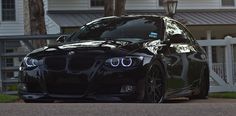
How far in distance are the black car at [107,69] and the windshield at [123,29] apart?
0.05ft

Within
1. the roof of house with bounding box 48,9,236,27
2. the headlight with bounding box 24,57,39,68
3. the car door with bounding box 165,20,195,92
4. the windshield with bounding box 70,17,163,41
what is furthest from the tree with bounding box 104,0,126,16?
the roof of house with bounding box 48,9,236,27

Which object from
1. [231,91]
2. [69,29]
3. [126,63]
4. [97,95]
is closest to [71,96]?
[97,95]

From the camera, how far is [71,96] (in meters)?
8.34

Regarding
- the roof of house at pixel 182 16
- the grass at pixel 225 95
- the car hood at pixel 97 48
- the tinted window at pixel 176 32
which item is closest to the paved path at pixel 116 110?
the car hood at pixel 97 48

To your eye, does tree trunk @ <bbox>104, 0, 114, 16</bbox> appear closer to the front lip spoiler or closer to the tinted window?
the tinted window

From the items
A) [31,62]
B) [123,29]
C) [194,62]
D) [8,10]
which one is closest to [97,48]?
[31,62]

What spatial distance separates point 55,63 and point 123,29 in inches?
68.8

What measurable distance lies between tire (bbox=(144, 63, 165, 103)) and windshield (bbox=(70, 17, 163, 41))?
760mm

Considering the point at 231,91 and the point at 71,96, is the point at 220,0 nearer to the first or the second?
the point at 231,91

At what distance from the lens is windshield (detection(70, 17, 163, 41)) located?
376 inches

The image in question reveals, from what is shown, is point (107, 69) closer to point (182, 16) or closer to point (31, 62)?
point (31, 62)

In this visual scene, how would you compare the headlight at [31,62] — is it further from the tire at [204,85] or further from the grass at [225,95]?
the grass at [225,95]

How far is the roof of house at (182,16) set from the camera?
2861cm

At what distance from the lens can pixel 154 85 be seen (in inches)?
342
